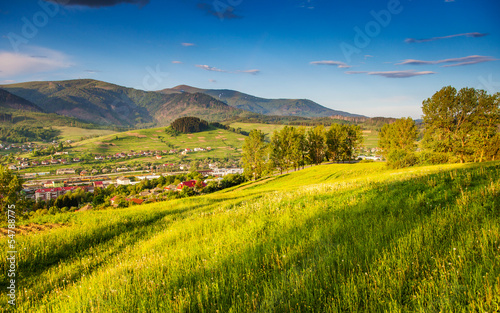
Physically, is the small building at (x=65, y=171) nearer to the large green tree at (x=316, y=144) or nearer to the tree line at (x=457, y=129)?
the large green tree at (x=316, y=144)

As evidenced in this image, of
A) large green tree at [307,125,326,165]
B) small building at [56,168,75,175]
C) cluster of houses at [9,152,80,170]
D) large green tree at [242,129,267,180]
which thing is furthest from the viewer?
cluster of houses at [9,152,80,170]

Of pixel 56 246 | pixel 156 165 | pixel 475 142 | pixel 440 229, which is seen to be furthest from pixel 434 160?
pixel 156 165

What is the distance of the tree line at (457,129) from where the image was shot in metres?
39.5

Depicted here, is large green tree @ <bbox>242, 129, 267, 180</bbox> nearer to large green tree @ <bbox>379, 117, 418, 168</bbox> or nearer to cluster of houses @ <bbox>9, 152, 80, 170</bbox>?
large green tree @ <bbox>379, 117, 418, 168</bbox>

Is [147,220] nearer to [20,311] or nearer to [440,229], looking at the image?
[20,311]

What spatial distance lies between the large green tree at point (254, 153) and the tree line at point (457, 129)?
3036 centimetres

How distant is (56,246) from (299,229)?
8.05 m

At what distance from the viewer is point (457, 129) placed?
45.2 meters

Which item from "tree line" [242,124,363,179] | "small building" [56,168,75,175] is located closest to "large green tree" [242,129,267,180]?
"tree line" [242,124,363,179]

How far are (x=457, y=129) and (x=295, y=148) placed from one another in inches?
1353

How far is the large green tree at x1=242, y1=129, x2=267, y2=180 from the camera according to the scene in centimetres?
6150

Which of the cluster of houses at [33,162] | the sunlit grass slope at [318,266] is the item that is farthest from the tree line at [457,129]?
the cluster of houses at [33,162]

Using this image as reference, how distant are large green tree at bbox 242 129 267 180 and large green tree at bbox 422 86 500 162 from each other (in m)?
37.0

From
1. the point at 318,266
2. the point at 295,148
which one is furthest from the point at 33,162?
the point at 318,266
